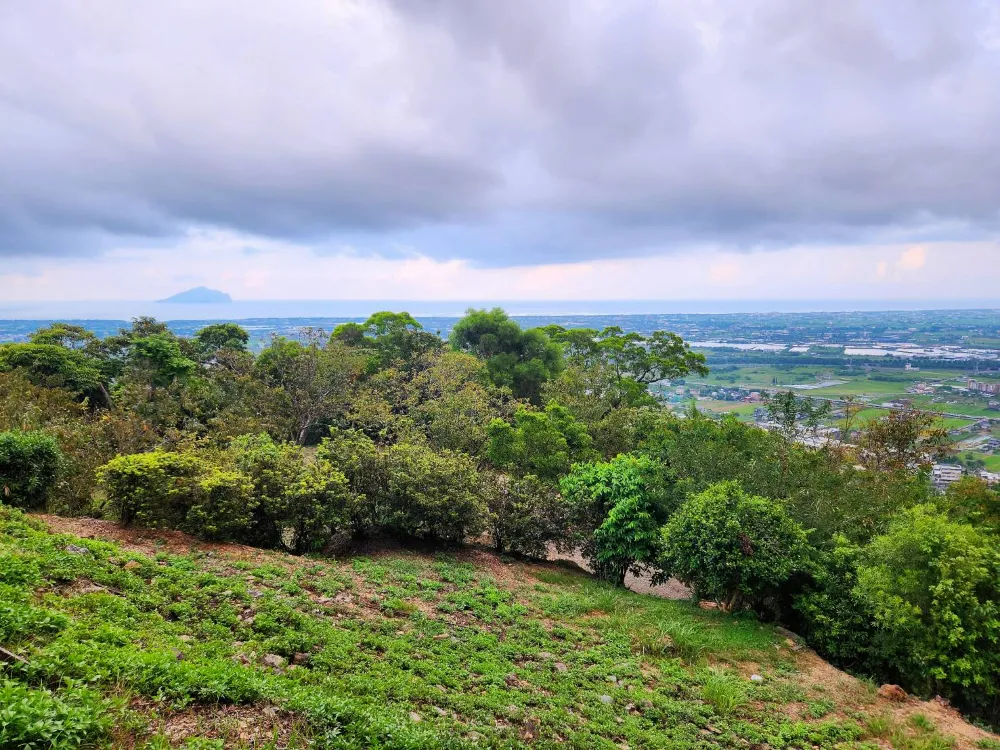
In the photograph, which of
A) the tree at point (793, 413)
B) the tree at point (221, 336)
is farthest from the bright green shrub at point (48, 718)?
the tree at point (221, 336)

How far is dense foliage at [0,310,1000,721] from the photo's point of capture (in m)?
8.25

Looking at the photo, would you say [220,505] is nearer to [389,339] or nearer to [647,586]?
[647,586]

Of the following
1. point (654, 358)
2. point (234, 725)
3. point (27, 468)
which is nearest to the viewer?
point (234, 725)

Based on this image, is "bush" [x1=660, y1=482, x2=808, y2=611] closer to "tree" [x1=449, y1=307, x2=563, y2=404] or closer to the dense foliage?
the dense foliage

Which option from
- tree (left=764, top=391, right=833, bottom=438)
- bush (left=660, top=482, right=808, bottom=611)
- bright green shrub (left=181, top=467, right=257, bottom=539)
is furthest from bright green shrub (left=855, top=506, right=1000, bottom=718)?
bright green shrub (left=181, top=467, right=257, bottom=539)

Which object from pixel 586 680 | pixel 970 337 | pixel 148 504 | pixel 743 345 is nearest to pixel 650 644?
pixel 586 680

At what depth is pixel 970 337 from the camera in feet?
290

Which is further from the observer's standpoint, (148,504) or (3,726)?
(148,504)

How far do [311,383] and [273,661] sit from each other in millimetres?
18821

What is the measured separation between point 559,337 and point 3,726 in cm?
3428

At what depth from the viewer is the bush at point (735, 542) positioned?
9.75 meters

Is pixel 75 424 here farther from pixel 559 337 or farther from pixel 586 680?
pixel 559 337

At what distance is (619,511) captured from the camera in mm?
12305

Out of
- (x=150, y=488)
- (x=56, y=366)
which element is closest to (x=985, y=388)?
(x=150, y=488)
